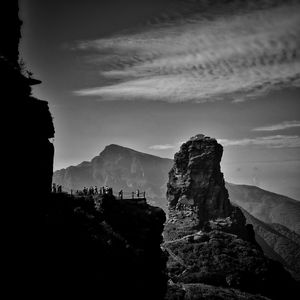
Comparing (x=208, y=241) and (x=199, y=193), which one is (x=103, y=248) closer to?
(x=208, y=241)

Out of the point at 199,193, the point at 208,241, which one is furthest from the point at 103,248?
the point at 199,193

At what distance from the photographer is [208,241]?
486 feet

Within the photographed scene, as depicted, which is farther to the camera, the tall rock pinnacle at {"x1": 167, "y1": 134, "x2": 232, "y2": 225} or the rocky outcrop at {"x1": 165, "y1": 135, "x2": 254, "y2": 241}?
the tall rock pinnacle at {"x1": 167, "y1": 134, "x2": 232, "y2": 225}

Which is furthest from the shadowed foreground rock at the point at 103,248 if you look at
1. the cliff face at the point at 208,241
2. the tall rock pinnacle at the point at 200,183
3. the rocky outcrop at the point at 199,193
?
the tall rock pinnacle at the point at 200,183

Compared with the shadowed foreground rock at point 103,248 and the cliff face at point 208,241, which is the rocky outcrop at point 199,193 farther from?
the shadowed foreground rock at point 103,248

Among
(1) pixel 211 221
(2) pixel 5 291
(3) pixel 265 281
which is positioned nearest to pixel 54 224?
(2) pixel 5 291

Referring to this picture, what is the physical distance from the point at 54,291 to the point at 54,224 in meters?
6.25

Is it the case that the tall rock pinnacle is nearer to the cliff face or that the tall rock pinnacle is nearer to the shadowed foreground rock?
the cliff face

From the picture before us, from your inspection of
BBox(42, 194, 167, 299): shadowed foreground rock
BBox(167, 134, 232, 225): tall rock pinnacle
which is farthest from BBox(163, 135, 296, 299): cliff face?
BBox(42, 194, 167, 299): shadowed foreground rock

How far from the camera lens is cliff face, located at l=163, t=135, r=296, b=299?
119 meters

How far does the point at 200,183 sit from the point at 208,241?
4236cm

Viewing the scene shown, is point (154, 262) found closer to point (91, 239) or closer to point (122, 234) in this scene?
point (122, 234)

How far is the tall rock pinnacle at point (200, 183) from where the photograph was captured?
17988 centimetres

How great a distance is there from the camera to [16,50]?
36.5 meters
